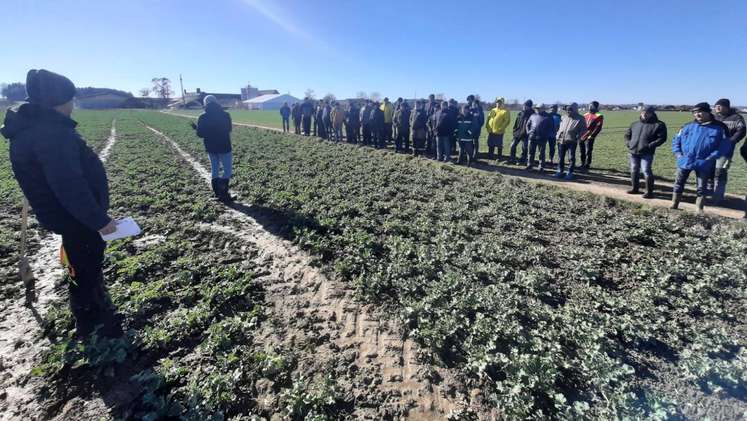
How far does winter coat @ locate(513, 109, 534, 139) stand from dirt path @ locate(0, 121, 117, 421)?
39.8 feet

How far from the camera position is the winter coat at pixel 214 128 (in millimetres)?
8211

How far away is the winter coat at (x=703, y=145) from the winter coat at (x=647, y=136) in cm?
65

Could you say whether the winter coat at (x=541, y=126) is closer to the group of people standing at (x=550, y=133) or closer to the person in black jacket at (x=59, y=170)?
the group of people standing at (x=550, y=133)

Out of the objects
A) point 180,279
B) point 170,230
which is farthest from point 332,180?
point 180,279

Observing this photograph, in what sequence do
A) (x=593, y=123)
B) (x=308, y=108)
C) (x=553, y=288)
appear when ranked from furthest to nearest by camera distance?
1. (x=308, y=108)
2. (x=593, y=123)
3. (x=553, y=288)

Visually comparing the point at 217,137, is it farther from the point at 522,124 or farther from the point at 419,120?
the point at 522,124

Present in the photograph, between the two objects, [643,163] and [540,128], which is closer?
[643,163]

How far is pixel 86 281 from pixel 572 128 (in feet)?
35.3

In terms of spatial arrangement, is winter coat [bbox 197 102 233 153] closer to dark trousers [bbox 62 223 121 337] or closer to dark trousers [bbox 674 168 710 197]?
dark trousers [bbox 62 223 121 337]

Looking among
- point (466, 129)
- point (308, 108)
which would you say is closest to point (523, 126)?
point (466, 129)

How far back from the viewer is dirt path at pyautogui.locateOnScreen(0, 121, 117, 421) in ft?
10.2

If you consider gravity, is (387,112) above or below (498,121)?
above

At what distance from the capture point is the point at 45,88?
10.6 ft

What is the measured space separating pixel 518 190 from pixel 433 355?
251 inches
